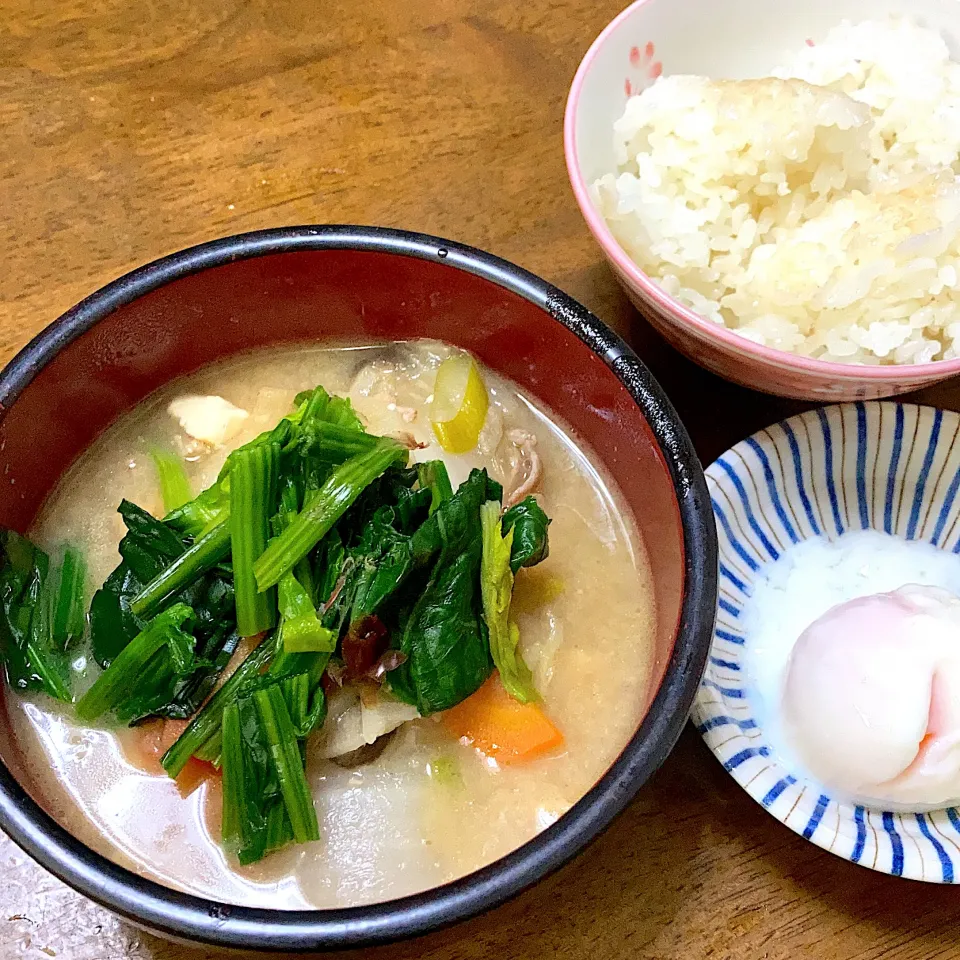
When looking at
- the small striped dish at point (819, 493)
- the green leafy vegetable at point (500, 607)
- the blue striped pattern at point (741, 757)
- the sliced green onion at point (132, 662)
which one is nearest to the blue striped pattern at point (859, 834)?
the small striped dish at point (819, 493)

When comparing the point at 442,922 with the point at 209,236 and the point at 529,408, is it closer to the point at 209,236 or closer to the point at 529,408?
the point at 529,408

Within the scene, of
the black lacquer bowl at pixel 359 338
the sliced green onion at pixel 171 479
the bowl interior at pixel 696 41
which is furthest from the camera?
the bowl interior at pixel 696 41

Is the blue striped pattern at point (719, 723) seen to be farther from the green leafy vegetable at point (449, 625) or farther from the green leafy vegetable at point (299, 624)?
the green leafy vegetable at point (299, 624)

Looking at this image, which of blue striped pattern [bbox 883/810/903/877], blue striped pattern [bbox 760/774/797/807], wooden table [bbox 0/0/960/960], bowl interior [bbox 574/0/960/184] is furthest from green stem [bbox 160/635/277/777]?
bowl interior [bbox 574/0/960/184]

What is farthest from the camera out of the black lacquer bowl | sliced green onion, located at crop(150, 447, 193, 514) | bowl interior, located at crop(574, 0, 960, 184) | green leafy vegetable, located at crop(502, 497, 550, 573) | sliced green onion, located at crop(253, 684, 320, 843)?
bowl interior, located at crop(574, 0, 960, 184)

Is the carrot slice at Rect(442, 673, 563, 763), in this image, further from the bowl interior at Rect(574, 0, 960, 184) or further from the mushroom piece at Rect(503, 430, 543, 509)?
the bowl interior at Rect(574, 0, 960, 184)

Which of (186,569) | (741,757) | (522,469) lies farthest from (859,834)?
(186,569)

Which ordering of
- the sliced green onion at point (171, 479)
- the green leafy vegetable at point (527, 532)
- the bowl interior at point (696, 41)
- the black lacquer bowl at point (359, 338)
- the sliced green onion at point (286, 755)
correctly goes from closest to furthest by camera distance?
the black lacquer bowl at point (359, 338) < the sliced green onion at point (286, 755) < the green leafy vegetable at point (527, 532) < the sliced green onion at point (171, 479) < the bowl interior at point (696, 41)
